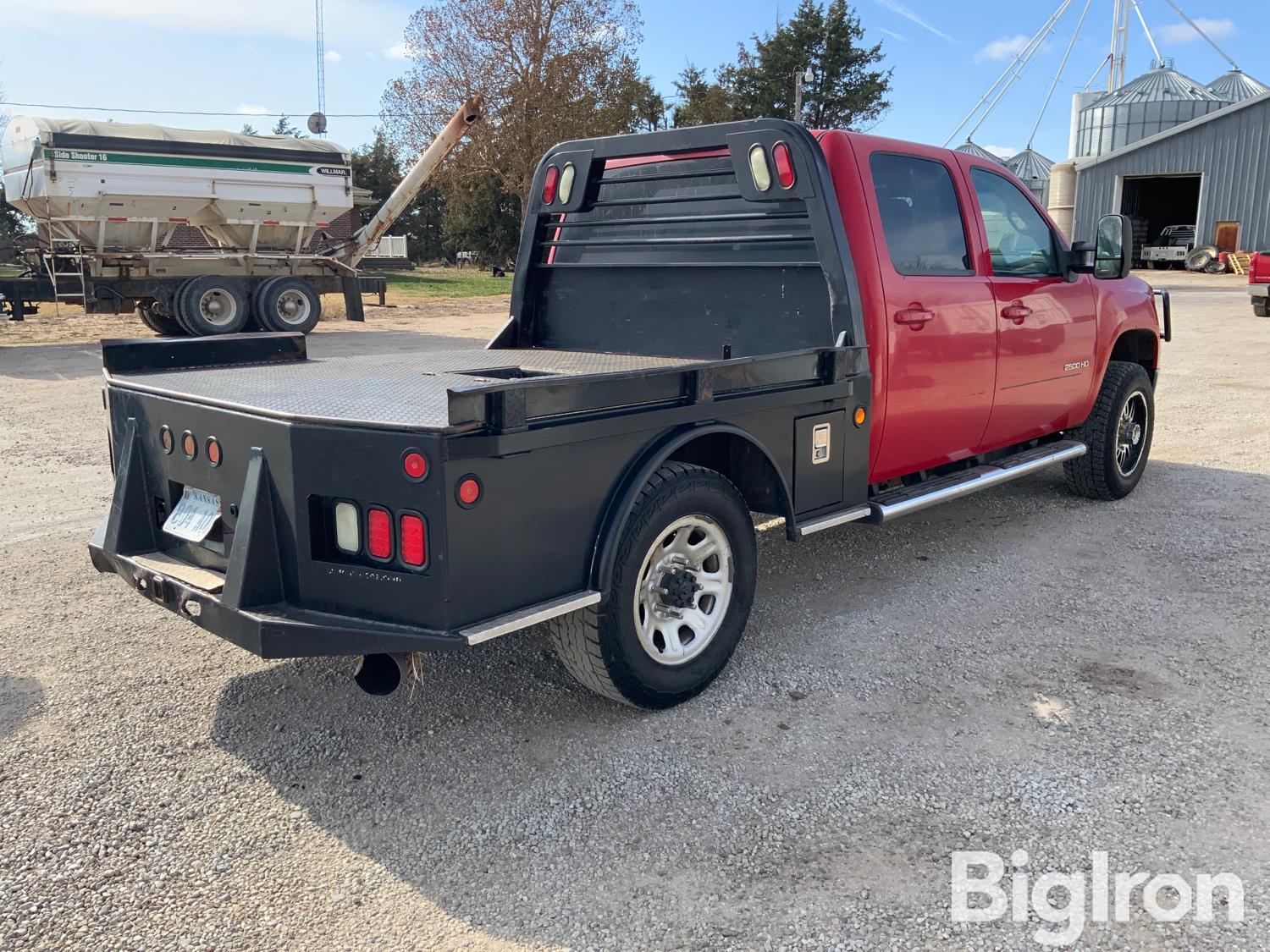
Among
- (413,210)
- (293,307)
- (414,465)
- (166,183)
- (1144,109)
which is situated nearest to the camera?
(414,465)

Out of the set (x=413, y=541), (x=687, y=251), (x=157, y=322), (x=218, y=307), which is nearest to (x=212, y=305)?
(x=218, y=307)

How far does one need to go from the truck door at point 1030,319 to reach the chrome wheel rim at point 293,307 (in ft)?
48.2

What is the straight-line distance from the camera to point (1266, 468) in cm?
766

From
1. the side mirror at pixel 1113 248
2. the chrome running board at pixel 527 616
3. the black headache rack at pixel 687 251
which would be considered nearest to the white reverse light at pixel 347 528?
the chrome running board at pixel 527 616

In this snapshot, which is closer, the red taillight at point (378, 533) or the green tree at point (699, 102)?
the red taillight at point (378, 533)

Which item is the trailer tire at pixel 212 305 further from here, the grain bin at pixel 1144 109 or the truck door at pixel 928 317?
the grain bin at pixel 1144 109

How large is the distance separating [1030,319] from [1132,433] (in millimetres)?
1859

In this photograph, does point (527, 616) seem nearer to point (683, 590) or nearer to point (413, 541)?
point (413, 541)

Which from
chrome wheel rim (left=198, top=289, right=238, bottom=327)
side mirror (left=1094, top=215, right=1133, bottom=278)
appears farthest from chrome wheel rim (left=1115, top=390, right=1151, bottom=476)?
chrome wheel rim (left=198, top=289, right=238, bottom=327)

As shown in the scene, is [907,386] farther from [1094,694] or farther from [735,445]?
[1094,694]

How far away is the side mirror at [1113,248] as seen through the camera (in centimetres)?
592

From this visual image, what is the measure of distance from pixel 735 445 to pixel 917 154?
1.97 meters

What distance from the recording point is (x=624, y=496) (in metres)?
3.44

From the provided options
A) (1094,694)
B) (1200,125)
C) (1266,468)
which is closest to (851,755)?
(1094,694)
